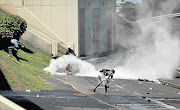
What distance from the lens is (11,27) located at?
119 ft

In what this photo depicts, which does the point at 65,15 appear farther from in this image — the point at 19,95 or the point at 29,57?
the point at 19,95

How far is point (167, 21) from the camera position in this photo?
8950 cm

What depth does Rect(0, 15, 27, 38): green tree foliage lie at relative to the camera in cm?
3506

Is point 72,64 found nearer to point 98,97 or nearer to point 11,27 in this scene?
point 11,27

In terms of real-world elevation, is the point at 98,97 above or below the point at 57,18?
below

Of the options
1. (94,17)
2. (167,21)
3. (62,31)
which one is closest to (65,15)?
(62,31)

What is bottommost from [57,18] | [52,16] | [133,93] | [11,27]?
[133,93]

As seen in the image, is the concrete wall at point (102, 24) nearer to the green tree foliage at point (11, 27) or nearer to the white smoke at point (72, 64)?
the green tree foliage at point (11, 27)

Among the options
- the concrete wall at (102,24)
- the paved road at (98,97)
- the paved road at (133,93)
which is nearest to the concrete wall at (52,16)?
the concrete wall at (102,24)

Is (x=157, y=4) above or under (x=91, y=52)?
above

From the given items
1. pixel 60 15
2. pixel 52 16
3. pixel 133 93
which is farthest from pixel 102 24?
pixel 133 93

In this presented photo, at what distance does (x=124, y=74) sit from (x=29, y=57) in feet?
25.3

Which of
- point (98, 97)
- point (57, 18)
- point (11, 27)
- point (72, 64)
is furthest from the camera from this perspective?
point (57, 18)

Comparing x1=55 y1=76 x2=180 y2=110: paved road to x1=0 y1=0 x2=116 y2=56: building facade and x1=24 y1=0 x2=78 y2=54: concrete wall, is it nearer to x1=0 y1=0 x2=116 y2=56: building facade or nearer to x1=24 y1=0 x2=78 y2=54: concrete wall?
x1=0 y1=0 x2=116 y2=56: building facade
